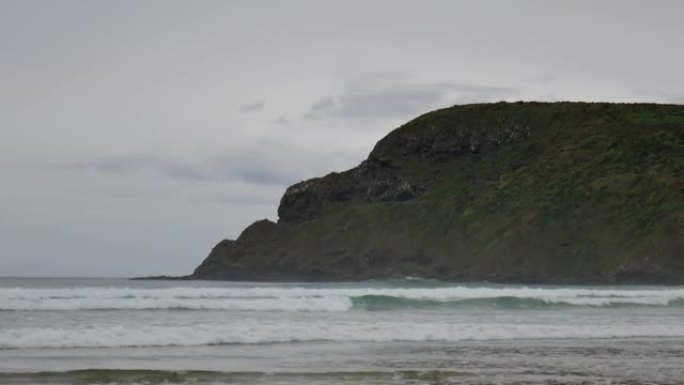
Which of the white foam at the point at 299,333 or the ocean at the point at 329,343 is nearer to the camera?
the ocean at the point at 329,343

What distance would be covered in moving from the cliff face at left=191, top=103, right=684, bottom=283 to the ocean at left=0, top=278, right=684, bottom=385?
60559mm

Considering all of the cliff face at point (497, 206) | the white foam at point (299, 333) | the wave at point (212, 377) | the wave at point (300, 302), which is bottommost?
the wave at point (212, 377)

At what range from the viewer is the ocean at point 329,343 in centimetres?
1569

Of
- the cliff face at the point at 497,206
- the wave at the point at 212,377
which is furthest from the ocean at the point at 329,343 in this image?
the cliff face at the point at 497,206

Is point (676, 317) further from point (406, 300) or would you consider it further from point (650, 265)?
point (650, 265)

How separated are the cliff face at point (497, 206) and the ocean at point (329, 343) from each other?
199 ft

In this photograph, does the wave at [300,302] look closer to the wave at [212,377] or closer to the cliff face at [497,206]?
the wave at [212,377]

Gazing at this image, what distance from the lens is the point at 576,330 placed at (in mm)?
25719

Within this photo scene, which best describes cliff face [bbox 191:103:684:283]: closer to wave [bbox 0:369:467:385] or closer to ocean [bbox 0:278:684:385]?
ocean [bbox 0:278:684:385]

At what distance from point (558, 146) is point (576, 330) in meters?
92.2

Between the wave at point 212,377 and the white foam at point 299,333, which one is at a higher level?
the white foam at point 299,333

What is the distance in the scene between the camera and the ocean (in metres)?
15.7

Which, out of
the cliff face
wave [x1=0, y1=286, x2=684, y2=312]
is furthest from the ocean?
the cliff face

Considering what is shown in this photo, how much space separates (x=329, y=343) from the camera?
22.2m
